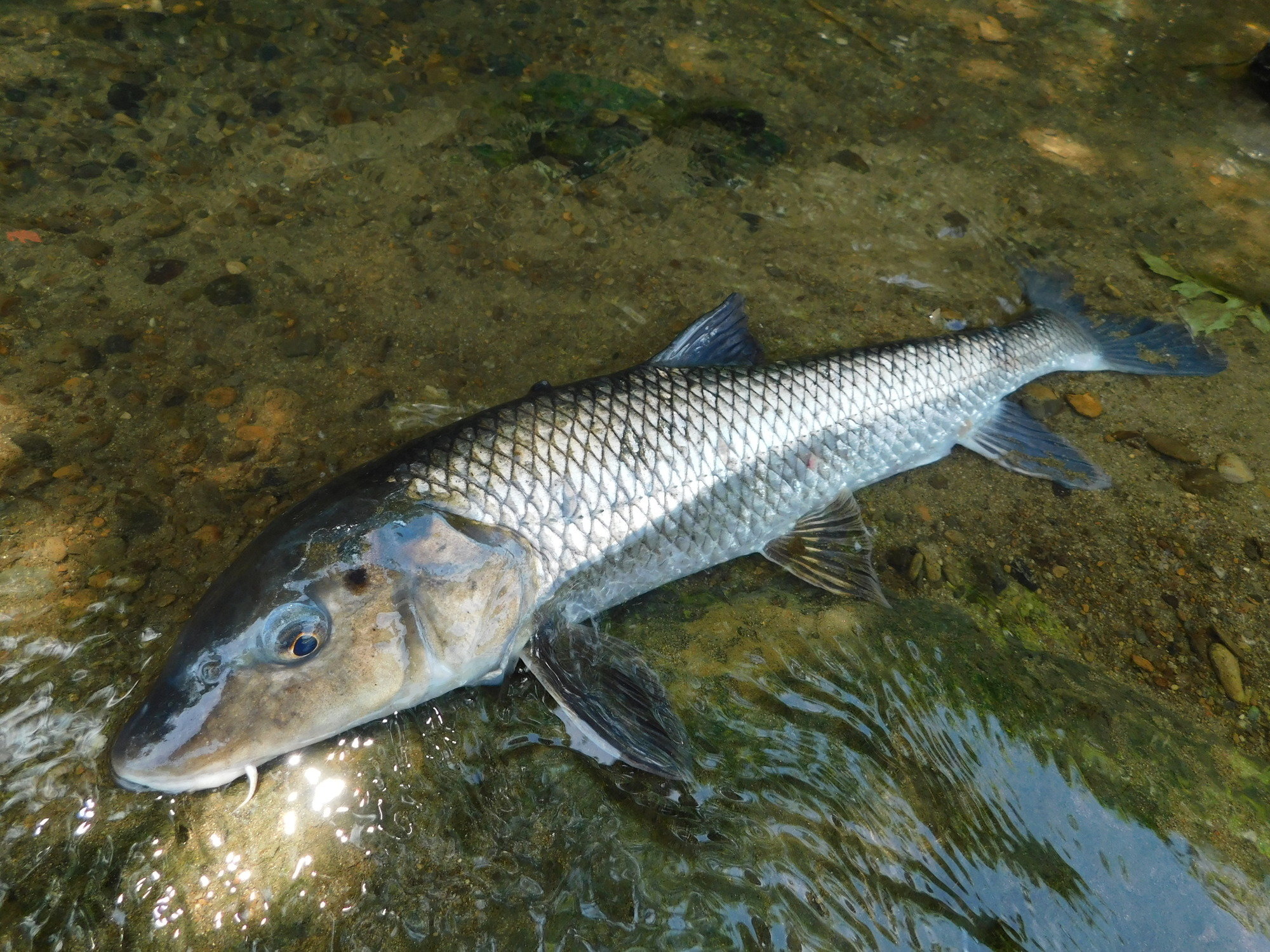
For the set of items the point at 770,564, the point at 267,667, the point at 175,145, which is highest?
the point at 175,145

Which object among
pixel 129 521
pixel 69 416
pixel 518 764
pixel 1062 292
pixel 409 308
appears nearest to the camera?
pixel 518 764

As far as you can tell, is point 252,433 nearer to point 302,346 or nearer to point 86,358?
point 302,346

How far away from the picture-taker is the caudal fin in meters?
3.89

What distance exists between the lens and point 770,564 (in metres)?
3.19

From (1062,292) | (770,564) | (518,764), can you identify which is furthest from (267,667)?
(1062,292)

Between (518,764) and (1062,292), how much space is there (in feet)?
12.1

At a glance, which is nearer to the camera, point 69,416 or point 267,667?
point 267,667

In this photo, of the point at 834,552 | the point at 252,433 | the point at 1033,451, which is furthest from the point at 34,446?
the point at 1033,451

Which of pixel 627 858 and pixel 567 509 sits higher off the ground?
pixel 567 509

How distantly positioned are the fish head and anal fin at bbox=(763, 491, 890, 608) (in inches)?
42.9

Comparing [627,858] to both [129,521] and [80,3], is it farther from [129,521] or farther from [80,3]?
[80,3]

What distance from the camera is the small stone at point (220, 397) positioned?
3242 mm

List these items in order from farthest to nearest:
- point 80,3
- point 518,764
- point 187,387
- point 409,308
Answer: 1. point 80,3
2. point 409,308
3. point 187,387
4. point 518,764

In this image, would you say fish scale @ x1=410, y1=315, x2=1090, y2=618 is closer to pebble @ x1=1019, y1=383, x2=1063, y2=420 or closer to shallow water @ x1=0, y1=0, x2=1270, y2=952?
shallow water @ x1=0, y1=0, x2=1270, y2=952
